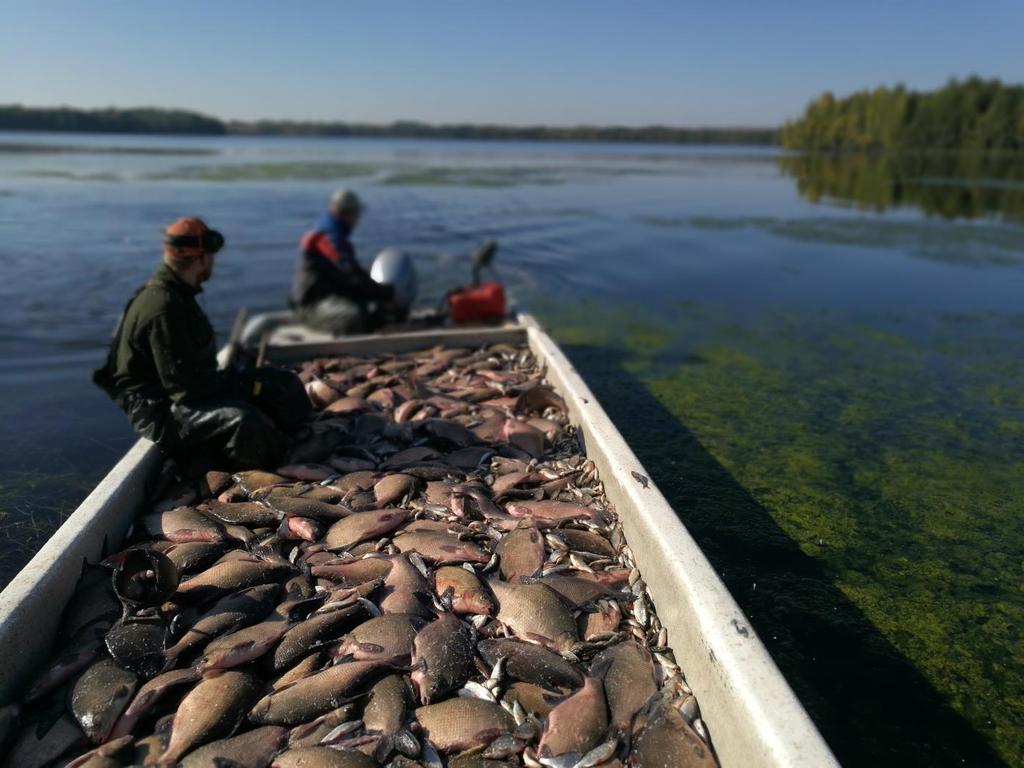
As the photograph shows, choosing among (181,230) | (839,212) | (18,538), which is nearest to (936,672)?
(181,230)

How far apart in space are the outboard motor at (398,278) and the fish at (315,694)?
722cm

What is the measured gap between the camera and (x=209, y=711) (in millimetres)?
3086

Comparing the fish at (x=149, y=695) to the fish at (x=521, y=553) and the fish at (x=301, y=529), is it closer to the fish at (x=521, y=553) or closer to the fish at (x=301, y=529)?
the fish at (x=301, y=529)

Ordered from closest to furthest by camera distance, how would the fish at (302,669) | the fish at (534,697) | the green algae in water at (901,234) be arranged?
the fish at (534,697)
the fish at (302,669)
the green algae in water at (901,234)

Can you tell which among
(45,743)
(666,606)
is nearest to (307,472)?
(45,743)

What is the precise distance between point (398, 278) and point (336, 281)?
3.63 ft

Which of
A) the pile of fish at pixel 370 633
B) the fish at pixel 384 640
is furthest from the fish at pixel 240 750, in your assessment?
the fish at pixel 384 640

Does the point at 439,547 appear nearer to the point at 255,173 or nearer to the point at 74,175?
the point at 74,175

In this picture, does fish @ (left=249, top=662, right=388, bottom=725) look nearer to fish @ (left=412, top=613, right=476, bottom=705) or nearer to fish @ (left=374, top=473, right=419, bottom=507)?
fish @ (left=412, top=613, right=476, bottom=705)

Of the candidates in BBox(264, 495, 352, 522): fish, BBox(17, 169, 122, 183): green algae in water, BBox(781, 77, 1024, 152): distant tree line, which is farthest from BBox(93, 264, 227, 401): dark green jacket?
BBox(781, 77, 1024, 152): distant tree line

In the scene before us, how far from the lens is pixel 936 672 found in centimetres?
416

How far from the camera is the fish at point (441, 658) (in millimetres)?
3307

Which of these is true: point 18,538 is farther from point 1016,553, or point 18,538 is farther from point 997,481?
point 997,481

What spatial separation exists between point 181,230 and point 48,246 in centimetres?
1631
